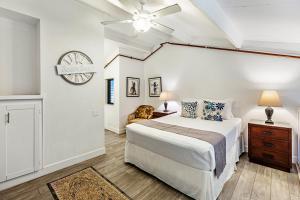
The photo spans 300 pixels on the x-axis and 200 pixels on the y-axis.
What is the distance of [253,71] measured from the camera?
3287mm

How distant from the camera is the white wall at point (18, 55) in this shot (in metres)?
2.36

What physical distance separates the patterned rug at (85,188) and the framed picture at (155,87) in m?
3.13

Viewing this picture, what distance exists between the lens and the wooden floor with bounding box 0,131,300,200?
2.05 meters

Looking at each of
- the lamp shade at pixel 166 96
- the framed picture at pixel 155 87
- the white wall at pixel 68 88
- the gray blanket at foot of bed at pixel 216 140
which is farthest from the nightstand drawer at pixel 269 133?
the white wall at pixel 68 88

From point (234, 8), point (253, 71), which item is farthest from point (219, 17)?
point (253, 71)

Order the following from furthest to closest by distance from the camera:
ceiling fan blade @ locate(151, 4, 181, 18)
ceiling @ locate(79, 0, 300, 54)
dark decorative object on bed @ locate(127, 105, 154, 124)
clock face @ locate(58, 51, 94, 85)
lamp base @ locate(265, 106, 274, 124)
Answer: dark decorative object on bed @ locate(127, 105, 154, 124)
lamp base @ locate(265, 106, 274, 124)
clock face @ locate(58, 51, 94, 85)
ceiling fan blade @ locate(151, 4, 181, 18)
ceiling @ locate(79, 0, 300, 54)

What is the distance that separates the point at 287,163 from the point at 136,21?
11.0 ft

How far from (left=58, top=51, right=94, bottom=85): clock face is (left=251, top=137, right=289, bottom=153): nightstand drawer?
3373mm

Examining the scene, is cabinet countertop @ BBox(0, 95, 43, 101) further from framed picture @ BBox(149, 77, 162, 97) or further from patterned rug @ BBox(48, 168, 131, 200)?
framed picture @ BBox(149, 77, 162, 97)

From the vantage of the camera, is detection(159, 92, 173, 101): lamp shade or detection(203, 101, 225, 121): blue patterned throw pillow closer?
detection(203, 101, 225, 121): blue patterned throw pillow

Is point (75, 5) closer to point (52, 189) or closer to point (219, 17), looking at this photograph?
point (219, 17)

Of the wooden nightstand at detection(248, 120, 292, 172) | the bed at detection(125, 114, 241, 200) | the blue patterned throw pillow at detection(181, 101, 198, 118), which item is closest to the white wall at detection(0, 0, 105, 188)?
the bed at detection(125, 114, 241, 200)

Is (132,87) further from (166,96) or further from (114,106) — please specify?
(166,96)

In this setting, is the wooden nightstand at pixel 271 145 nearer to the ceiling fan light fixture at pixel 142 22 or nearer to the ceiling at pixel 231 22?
the ceiling at pixel 231 22
